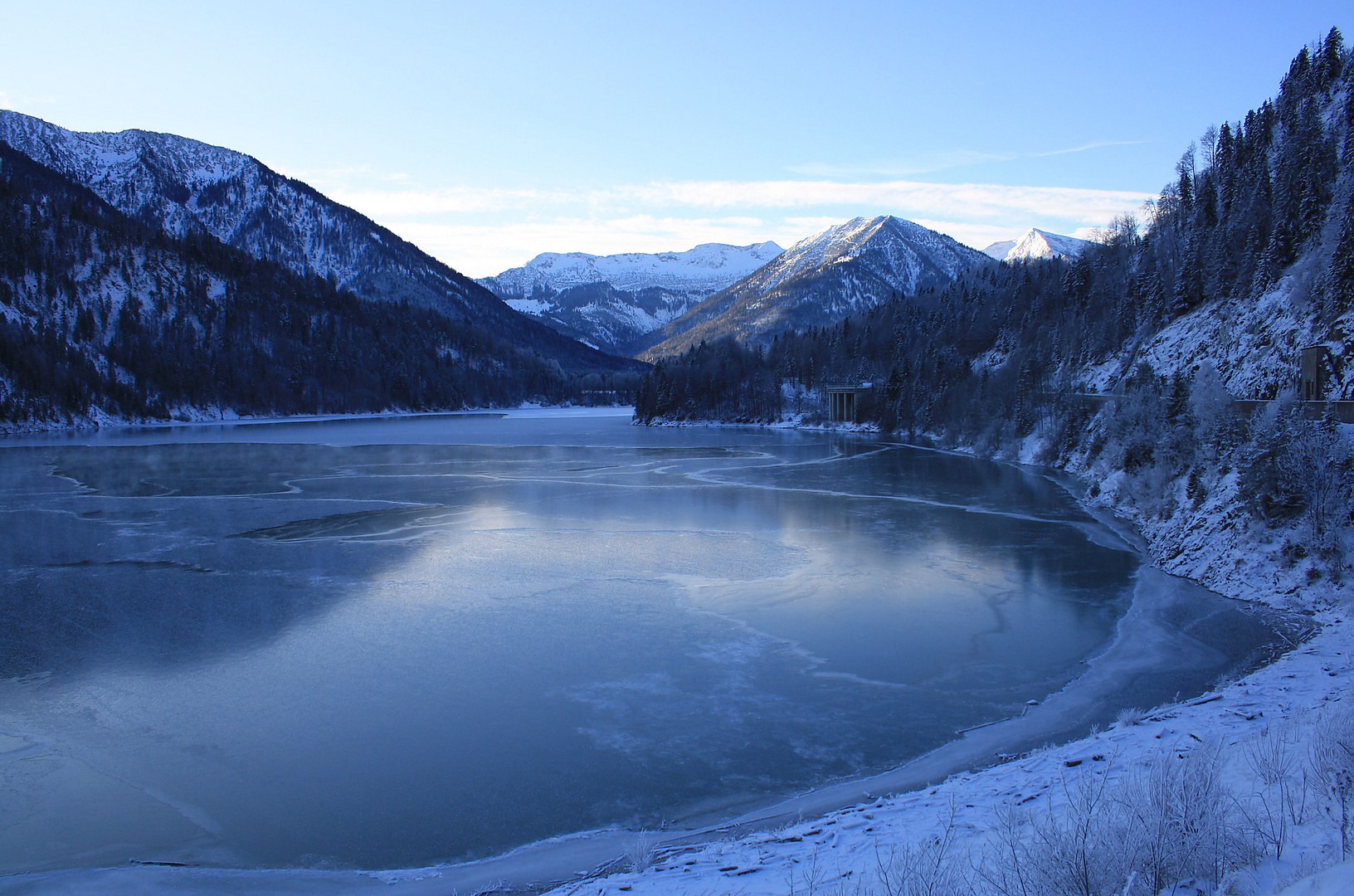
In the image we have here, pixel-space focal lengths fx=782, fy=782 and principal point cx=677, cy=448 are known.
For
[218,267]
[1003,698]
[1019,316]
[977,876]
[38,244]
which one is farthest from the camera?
[218,267]

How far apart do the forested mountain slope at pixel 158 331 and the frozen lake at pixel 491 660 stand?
102 meters

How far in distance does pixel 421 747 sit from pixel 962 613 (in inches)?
458

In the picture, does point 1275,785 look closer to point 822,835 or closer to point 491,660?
point 822,835

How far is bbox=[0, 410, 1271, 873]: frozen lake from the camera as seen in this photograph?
30.3 feet

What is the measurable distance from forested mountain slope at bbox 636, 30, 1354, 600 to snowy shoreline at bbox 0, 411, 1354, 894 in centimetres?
911

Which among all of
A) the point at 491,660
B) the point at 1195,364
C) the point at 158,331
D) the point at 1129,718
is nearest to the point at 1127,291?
the point at 1195,364

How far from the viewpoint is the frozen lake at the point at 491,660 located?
9242mm

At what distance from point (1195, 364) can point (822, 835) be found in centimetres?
4985

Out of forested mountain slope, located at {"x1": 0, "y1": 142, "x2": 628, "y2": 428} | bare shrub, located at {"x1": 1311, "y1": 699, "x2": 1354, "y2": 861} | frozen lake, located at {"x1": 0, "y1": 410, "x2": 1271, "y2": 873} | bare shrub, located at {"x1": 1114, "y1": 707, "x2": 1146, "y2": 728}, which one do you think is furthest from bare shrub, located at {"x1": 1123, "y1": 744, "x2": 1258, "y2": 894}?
forested mountain slope, located at {"x1": 0, "y1": 142, "x2": 628, "y2": 428}

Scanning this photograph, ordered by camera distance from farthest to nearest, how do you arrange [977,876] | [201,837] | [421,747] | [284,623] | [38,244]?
[38,244], [284,623], [421,747], [201,837], [977,876]

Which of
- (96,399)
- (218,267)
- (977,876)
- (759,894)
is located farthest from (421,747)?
(218,267)

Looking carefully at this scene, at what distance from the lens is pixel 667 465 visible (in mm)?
52688

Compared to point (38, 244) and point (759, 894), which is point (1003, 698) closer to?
point (759, 894)

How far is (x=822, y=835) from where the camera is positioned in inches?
305
